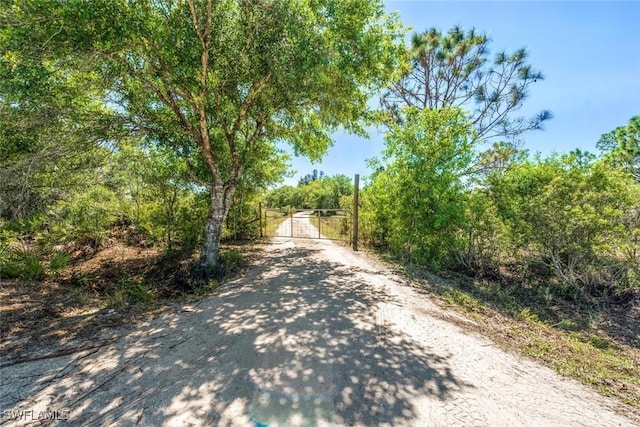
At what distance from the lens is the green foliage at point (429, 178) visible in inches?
263

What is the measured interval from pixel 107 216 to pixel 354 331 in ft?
29.9

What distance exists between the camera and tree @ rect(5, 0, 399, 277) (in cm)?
389

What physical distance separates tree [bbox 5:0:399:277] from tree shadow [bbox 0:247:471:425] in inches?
113

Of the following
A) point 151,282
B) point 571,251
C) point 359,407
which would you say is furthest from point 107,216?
point 571,251

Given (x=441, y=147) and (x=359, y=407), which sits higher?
(x=441, y=147)

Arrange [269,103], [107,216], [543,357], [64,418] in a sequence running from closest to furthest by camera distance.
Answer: [64,418] < [543,357] < [269,103] < [107,216]

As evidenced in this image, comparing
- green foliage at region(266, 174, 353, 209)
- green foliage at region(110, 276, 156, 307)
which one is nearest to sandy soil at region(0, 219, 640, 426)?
green foliage at region(110, 276, 156, 307)

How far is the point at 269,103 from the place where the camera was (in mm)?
Result: 6078

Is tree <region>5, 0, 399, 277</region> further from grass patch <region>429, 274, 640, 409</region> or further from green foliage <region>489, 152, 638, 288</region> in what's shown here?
grass patch <region>429, 274, 640, 409</region>

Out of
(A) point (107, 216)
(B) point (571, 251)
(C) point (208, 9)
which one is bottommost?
(B) point (571, 251)

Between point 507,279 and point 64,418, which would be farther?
point 507,279

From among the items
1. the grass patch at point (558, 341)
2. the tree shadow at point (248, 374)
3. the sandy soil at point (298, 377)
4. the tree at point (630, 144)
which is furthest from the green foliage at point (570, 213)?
the tree at point (630, 144)

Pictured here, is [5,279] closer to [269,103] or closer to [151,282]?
[151,282]

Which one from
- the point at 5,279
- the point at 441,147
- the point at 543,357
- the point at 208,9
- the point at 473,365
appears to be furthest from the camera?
the point at 441,147
